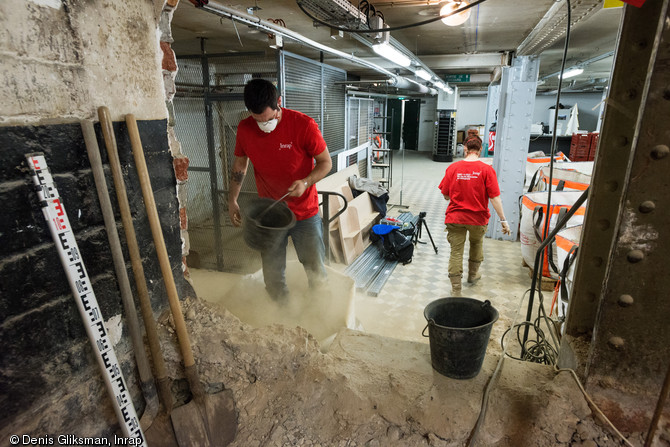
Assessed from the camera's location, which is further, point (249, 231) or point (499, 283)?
point (499, 283)

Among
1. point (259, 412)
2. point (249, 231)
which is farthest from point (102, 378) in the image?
point (249, 231)

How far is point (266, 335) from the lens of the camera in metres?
1.67

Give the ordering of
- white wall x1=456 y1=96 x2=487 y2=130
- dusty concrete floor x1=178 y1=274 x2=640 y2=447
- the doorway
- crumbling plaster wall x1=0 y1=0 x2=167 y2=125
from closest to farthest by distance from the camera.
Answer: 1. crumbling plaster wall x1=0 y1=0 x2=167 y2=125
2. dusty concrete floor x1=178 y1=274 x2=640 y2=447
3. white wall x1=456 y1=96 x2=487 y2=130
4. the doorway

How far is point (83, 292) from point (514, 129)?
5573 mm

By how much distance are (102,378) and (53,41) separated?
102cm

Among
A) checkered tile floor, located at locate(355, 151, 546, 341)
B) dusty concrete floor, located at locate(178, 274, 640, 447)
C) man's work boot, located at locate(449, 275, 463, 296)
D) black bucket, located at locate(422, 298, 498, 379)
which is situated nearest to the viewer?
dusty concrete floor, located at locate(178, 274, 640, 447)

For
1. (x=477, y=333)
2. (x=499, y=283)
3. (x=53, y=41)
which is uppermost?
(x=53, y=41)

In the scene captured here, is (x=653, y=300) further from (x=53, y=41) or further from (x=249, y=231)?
(x=249, y=231)

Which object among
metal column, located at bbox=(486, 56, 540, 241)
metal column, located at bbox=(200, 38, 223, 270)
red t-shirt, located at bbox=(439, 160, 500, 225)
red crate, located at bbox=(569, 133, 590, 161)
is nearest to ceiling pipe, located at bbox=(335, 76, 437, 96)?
metal column, located at bbox=(486, 56, 540, 241)

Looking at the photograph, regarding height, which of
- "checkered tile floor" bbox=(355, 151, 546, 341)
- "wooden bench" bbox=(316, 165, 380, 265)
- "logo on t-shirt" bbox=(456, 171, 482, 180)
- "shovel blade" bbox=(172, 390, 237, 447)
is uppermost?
"logo on t-shirt" bbox=(456, 171, 482, 180)

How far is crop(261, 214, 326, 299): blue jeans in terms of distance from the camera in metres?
2.61

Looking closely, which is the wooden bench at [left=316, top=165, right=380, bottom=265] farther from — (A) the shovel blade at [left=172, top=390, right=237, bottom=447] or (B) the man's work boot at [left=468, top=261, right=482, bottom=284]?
(A) the shovel blade at [left=172, top=390, right=237, bottom=447]

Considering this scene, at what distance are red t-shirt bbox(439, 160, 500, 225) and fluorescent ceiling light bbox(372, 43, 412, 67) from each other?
1.33m

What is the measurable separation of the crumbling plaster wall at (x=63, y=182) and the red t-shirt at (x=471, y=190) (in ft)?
9.80
